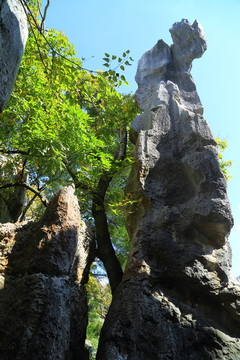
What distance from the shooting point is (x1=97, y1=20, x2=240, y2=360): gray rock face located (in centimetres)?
639

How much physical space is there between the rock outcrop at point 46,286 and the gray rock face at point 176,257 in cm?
84

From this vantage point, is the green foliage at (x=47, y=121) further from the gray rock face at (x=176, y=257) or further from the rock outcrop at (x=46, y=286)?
the gray rock face at (x=176, y=257)

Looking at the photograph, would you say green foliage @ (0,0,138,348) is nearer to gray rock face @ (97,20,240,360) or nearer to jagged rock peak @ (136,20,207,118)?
gray rock face @ (97,20,240,360)

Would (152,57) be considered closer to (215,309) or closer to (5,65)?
(215,309)

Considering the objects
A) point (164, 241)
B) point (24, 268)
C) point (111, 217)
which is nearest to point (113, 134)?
point (111, 217)

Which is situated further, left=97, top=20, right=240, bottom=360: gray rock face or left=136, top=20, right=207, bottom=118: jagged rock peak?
left=136, top=20, right=207, bottom=118: jagged rock peak

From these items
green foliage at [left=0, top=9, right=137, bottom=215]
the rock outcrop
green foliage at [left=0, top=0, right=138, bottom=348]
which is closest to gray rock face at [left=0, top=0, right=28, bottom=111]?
green foliage at [left=0, top=0, right=138, bottom=348]

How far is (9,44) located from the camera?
352 cm

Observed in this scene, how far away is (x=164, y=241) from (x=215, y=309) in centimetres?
183

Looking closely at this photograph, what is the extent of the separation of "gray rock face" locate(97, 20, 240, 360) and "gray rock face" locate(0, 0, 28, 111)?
509 cm

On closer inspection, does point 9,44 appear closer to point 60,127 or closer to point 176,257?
point 60,127

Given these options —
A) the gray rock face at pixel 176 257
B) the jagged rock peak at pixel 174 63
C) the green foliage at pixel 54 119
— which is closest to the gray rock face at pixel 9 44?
the green foliage at pixel 54 119

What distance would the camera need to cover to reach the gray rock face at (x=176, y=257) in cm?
639

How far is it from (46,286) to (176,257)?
117 inches
